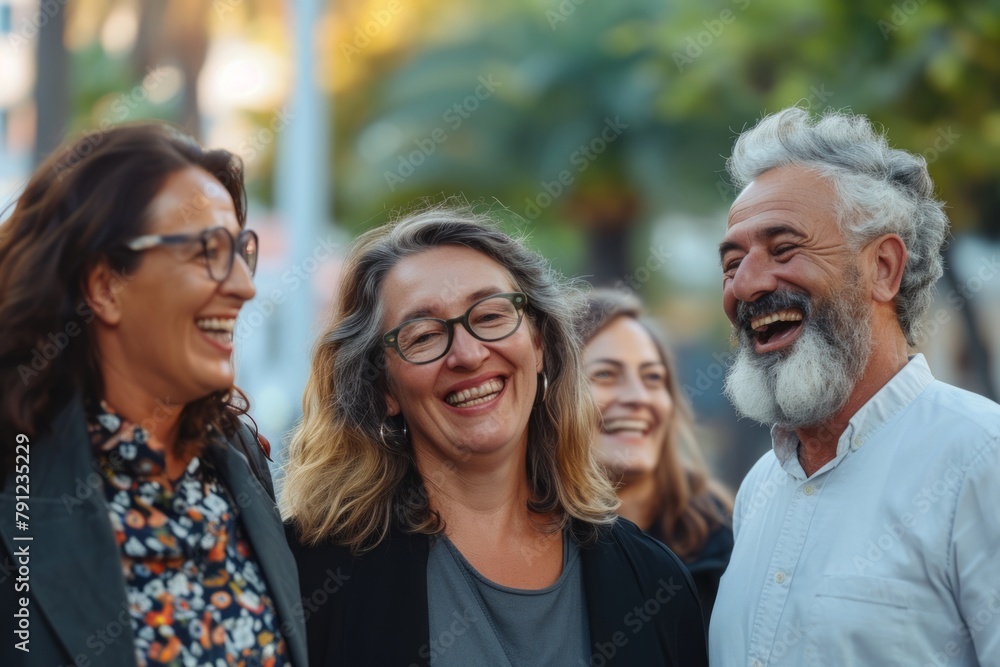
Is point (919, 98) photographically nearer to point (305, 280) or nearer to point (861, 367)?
point (305, 280)

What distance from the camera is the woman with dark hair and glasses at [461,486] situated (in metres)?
3.19

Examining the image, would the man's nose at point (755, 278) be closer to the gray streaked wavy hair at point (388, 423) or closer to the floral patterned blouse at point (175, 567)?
the gray streaked wavy hair at point (388, 423)

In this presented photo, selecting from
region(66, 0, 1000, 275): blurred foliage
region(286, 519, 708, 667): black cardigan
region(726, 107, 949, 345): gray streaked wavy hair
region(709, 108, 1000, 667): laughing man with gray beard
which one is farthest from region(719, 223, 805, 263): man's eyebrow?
region(66, 0, 1000, 275): blurred foliage

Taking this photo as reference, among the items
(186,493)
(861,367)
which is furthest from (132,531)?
(861,367)

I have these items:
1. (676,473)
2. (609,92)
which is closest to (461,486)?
(676,473)

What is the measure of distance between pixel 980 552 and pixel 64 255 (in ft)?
7.23

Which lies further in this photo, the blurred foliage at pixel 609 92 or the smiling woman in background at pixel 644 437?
the blurred foliage at pixel 609 92

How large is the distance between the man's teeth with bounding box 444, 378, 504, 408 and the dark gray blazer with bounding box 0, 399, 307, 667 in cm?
125

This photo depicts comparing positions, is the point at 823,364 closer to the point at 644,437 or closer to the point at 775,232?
the point at 775,232

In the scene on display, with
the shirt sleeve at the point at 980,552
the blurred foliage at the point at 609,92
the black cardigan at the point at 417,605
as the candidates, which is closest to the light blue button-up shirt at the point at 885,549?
the shirt sleeve at the point at 980,552

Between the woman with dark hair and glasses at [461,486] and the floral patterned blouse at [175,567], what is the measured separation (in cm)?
66

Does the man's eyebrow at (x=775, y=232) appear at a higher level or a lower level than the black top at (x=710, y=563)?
higher

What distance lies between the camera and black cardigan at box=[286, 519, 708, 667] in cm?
311

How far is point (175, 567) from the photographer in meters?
2.40
